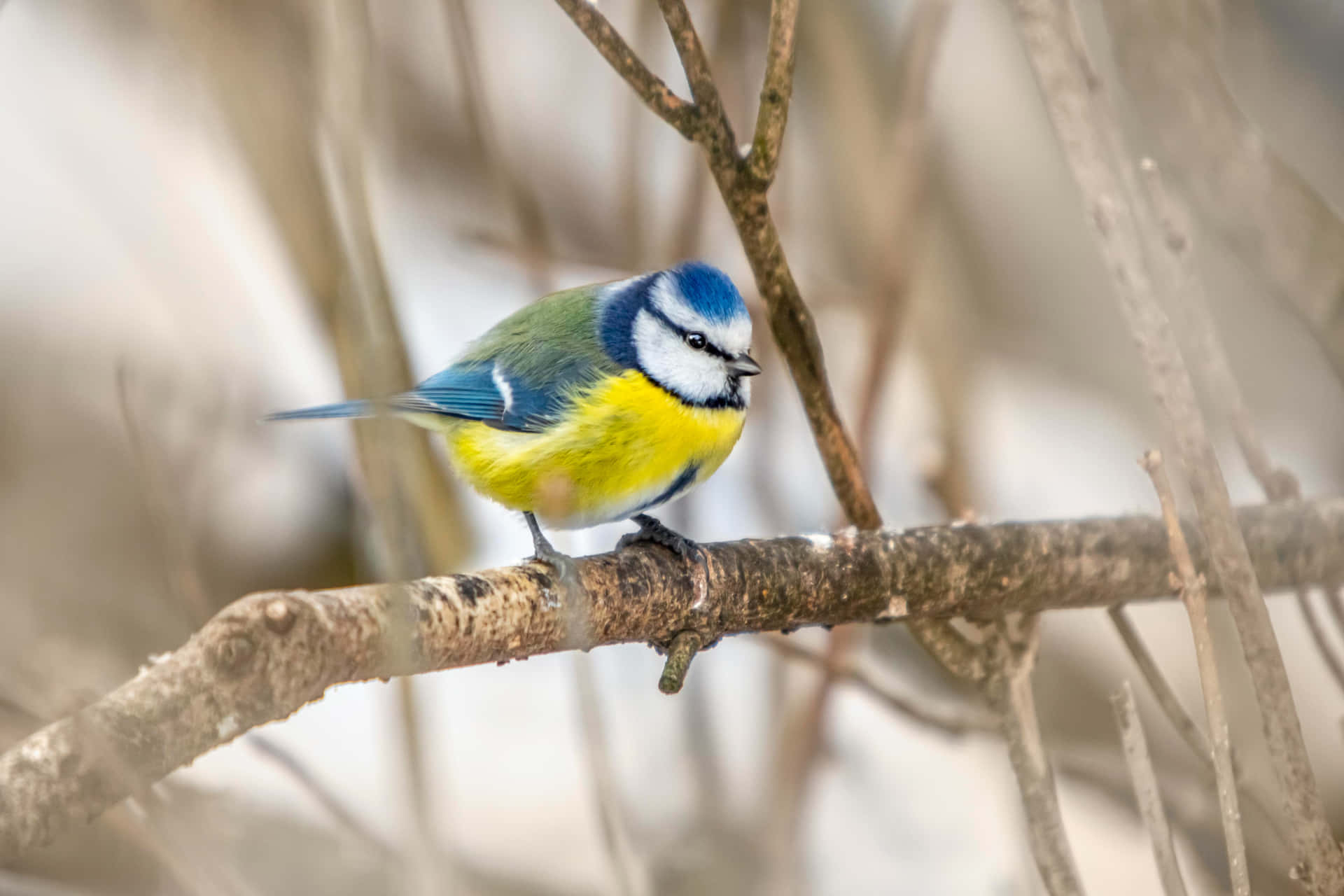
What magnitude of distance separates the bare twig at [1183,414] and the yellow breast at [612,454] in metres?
0.55

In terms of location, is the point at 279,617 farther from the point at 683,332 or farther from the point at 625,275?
the point at 625,275

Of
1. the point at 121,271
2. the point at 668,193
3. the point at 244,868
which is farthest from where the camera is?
the point at 668,193

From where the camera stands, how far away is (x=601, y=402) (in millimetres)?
1321

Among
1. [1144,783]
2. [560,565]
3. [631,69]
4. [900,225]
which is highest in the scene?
[900,225]

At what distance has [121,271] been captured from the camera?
232 centimetres

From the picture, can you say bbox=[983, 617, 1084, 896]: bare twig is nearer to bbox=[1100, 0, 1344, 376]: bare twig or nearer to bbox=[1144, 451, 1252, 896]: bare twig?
bbox=[1144, 451, 1252, 896]: bare twig

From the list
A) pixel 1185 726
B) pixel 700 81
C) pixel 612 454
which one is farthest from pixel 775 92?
pixel 1185 726

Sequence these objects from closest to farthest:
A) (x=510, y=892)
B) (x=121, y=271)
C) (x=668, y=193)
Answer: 1. (x=510, y=892)
2. (x=121, y=271)
3. (x=668, y=193)

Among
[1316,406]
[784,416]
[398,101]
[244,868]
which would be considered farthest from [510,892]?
[1316,406]

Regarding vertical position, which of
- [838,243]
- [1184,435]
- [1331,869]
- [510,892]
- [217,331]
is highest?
[838,243]

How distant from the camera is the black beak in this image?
4.50ft

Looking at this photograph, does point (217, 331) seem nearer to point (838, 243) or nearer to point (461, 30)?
point (461, 30)

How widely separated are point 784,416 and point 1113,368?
2.60 ft

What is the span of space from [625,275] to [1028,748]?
1.26 meters
